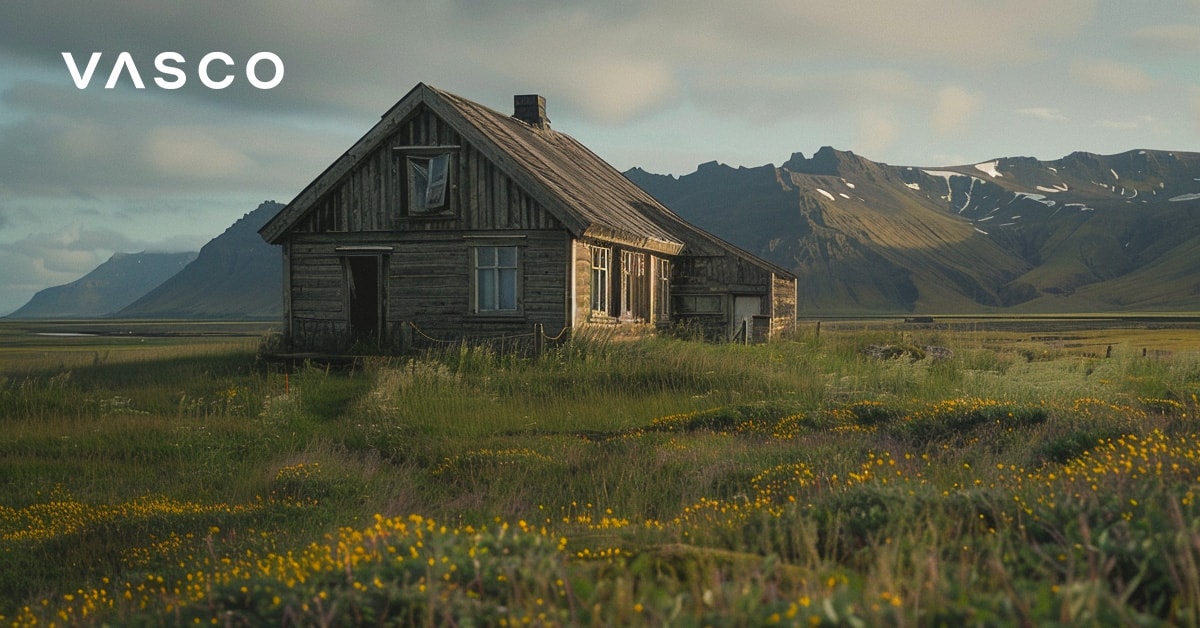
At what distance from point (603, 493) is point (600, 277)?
51.8ft

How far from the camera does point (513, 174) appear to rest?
23.5 meters

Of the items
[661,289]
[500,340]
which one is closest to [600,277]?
[500,340]

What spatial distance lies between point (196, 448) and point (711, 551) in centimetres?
1085

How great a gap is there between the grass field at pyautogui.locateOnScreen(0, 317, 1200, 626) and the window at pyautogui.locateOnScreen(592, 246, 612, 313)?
2387 mm

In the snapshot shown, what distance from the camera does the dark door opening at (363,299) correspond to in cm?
2520

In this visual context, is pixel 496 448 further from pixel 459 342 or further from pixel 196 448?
pixel 459 342

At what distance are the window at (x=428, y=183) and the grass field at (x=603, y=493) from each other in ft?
12.5

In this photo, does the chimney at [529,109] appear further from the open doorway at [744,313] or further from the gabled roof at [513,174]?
the open doorway at [744,313]

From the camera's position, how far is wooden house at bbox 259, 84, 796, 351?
23.6 metres

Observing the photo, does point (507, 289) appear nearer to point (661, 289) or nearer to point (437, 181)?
point (437, 181)

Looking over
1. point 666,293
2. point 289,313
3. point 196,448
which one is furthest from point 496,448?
point 666,293

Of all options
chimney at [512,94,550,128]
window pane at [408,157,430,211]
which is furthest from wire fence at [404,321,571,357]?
chimney at [512,94,550,128]

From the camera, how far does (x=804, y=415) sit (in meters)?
15.0

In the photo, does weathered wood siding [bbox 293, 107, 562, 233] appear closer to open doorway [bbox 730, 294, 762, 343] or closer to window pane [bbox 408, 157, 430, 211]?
window pane [bbox 408, 157, 430, 211]
